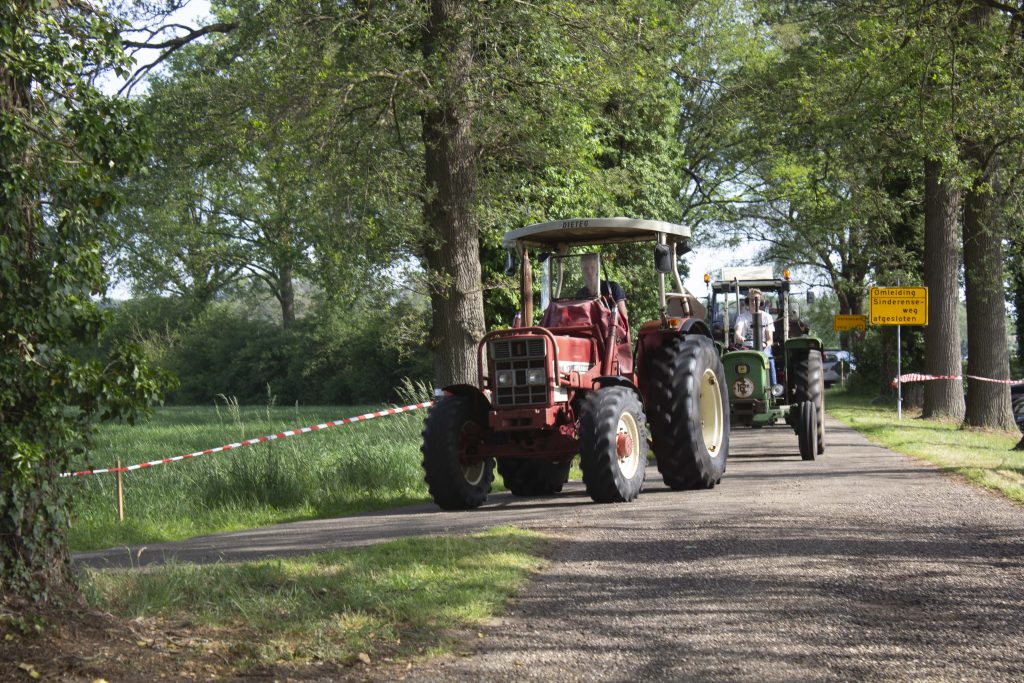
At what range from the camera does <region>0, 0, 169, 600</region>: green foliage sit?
6.13 m

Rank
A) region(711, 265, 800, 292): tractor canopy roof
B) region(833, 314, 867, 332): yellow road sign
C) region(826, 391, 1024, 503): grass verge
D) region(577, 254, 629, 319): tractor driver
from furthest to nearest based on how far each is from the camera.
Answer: region(833, 314, 867, 332): yellow road sign < region(711, 265, 800, 292): tractor canopy roof < region(826, 391, 1024, 503): grass verge < region(577, 254, 629, 319): tractor driver

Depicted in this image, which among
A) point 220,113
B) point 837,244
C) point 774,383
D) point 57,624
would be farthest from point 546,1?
point 837,244

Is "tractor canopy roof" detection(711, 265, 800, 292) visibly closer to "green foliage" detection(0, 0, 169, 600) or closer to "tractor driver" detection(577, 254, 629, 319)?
"tractor driver" detection(577, 254, 629, 319)

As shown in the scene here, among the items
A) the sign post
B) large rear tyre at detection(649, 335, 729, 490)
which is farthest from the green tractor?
the sign post

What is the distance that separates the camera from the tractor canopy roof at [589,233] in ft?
42.9

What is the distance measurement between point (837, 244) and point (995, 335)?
22.4 meters

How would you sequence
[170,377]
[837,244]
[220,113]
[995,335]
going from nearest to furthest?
[170,377], [220,113], [995,335], [837,244]

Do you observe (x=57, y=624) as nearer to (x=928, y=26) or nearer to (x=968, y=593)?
(x=968, y=593)

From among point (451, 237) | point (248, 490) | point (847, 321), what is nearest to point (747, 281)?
point (451, 237)

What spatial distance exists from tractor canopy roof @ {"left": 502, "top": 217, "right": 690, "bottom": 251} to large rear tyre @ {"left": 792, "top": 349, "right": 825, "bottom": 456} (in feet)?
14.8

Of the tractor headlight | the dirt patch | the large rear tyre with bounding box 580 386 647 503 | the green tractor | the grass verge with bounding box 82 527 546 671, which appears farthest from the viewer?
the green tractor

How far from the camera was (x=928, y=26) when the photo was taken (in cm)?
1772

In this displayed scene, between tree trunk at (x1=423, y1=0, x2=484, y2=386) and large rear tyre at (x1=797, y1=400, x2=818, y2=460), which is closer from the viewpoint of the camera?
large rear tyre at (x1=797, y1=400, x2=818, y2=460)

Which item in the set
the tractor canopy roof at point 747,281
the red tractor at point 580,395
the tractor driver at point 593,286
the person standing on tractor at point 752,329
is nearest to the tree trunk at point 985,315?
the tractor canopy roof at point 747,281
